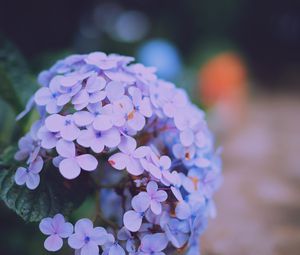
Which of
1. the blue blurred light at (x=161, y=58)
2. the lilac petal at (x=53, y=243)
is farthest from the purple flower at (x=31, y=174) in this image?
the blue blurred light at (x=161, y=58)

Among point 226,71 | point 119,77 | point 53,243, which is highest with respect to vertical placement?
point 119,77

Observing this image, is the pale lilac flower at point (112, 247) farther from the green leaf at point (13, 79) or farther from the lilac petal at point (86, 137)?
the green leaf at point (13, 79)

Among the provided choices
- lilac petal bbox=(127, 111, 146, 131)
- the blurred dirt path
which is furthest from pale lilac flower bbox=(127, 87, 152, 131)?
the blurred dirt path

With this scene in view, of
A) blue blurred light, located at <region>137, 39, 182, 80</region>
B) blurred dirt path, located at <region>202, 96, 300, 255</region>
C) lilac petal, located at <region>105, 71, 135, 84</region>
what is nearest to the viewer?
lilac petal, located at <region>105, 71, 135, 84</region>

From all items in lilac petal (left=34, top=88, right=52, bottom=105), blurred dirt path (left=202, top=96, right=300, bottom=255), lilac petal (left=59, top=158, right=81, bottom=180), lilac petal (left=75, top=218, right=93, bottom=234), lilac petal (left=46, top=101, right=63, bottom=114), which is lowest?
blurred dirt path (left=202, top=96, right=300, bottom=255)

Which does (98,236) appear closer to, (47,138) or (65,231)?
(65,231)

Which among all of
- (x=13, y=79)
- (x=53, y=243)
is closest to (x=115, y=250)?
(x=53, y=243)

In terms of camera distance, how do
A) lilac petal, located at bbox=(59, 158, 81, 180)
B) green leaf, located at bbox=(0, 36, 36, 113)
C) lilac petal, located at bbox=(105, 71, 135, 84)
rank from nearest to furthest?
lilac petal, located at bbox=(59, 158, 81, 180)
lilac petal, located at bbox=(105, 71, 135, 84)
green leaf, located at bbox=(0, 36, 36, 113)

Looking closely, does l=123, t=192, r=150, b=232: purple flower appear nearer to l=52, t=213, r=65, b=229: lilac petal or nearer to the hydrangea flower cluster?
the hydrangea flower cluster
